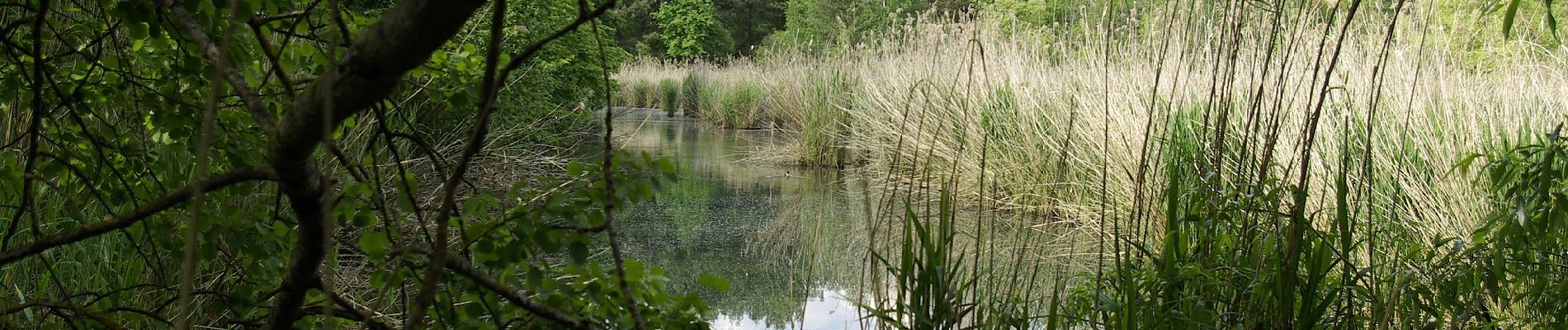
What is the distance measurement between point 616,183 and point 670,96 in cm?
1625

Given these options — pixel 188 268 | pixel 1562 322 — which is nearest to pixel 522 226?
pixel 188 268

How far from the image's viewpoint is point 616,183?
978 millimetres

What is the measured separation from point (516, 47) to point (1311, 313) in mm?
5178

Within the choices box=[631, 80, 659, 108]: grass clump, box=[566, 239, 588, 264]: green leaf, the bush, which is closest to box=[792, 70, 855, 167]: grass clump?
box=[566, 239, 588, 264]: green leaf

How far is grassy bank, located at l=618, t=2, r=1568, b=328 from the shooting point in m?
1.87

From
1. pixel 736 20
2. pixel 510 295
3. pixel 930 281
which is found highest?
pixel 510 295

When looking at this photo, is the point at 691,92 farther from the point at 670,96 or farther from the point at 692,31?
the point at 692,31

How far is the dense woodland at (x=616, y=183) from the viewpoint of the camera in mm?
927

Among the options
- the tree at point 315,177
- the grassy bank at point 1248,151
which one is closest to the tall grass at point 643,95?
the grassy bank at point 1248,151

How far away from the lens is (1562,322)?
1.74m

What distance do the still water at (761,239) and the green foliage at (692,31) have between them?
25.4 m

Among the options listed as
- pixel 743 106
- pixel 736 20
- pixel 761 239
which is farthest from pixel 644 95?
pixel 736 20

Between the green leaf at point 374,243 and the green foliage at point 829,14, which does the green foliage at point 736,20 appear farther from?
the green leaf at point 374,243

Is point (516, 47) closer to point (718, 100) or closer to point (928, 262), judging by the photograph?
point (928, 262)
